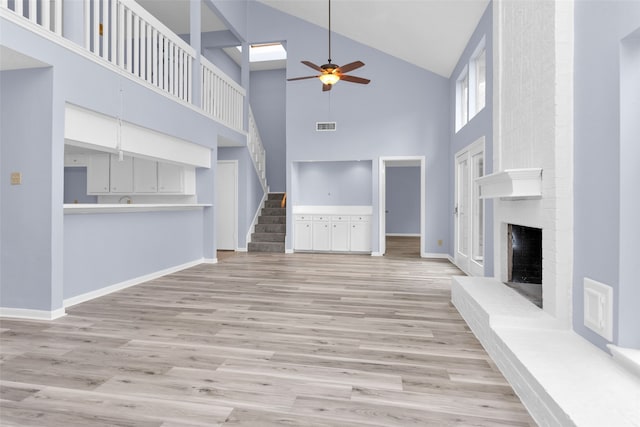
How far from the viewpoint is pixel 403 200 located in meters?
12.1

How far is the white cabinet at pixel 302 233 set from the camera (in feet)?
26.5

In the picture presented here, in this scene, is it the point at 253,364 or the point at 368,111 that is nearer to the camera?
the point at 253,364

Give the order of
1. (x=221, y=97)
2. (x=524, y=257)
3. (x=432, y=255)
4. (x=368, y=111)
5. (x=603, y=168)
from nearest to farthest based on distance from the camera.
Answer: (x=603, y=168), (x=524, y=257), (x=221, y=97), (x=432, y=255), (x=368, y=111)

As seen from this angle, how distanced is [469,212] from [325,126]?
361 centimetres

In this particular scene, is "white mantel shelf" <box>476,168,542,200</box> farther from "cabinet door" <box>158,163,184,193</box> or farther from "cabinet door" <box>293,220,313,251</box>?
"cabinet door" <box>293,220,313,251</box>

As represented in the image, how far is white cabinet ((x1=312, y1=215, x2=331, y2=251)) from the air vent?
1887 mm

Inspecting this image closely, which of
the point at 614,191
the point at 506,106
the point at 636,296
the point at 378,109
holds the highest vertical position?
the point at 378,109

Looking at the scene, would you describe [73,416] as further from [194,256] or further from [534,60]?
[194,256]

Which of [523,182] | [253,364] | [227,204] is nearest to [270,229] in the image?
[227,204]

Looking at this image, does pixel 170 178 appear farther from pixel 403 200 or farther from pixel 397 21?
pixel 403 200

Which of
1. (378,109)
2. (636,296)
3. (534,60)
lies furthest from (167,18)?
(636,296)

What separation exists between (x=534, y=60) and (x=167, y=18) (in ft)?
24.3

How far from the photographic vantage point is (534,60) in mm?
2775

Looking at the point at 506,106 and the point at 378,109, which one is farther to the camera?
the point at 378,109
